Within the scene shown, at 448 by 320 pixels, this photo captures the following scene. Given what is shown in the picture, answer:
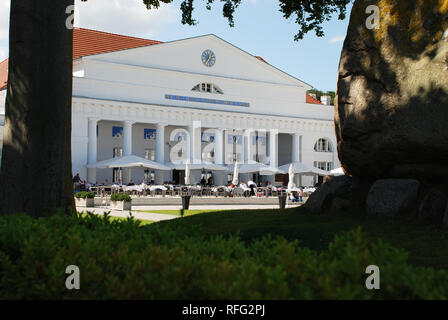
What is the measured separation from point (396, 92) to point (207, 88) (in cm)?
4534

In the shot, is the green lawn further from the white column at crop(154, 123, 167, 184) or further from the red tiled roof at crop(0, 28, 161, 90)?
the red tiled roof at crop(0, 28, 161, 90)

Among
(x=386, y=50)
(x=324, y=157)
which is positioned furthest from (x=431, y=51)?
(x=324, y=157)

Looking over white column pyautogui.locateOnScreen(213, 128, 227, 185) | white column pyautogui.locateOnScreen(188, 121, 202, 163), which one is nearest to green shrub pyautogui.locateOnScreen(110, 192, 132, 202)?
white column pyautogui.locateOnScreen(188, 121, 202, 163)

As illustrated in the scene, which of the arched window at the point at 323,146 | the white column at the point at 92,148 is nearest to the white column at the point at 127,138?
the white column at the point at 92,148

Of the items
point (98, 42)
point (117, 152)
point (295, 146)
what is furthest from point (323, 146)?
point (98, 42)

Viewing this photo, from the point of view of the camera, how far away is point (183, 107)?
173ft

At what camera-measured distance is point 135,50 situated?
5094cm

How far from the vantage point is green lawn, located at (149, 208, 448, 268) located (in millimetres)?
8742

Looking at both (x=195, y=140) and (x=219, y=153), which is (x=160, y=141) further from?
(x=219, y=153)

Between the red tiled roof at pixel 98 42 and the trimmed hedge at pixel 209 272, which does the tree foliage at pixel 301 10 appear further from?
the red tiled roof at pixel 98 42

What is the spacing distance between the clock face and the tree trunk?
4663 cm

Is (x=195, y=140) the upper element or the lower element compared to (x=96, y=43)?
lower

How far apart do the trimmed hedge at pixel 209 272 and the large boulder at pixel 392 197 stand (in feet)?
25.2

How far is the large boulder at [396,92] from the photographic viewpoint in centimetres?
1058
